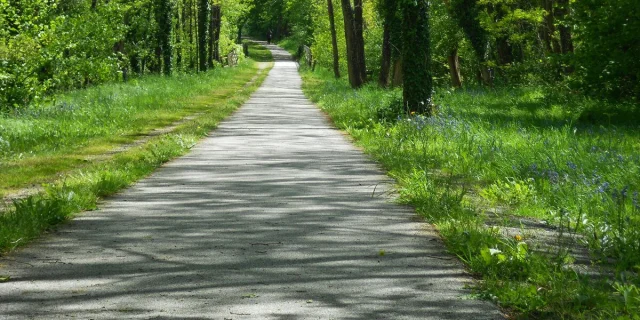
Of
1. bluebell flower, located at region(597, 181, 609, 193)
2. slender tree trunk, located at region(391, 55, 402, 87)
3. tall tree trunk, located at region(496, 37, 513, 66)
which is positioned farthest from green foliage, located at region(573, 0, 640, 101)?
slender tree trunk, located at region(391, 55, 402, 87)

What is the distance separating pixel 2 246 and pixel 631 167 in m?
7.61

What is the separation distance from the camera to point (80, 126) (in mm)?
19344

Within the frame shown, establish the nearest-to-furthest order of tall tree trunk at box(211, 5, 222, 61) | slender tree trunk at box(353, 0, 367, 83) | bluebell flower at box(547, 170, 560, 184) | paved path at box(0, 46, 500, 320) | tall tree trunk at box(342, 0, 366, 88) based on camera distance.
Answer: paved path at box(0, 46, 500, 320)
bluebell flower at box(547, 170, 560, 184)
tall tree trunk at box(342, 0, 366, 88)
slender tree trunk at box(353, 0, 367, 83)
tall tree trunk at box(211, 5, 222, 61)

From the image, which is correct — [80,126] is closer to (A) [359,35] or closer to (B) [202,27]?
(A) [359,35]

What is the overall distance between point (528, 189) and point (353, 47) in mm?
31858

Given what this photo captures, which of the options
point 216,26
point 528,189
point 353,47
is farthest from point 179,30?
point 528,189

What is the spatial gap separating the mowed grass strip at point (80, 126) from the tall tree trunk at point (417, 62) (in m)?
5.82

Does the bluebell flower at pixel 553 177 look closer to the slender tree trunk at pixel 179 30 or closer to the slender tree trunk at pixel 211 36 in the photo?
the slender tree trunk at pixel 179 30

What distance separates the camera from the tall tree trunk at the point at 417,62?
20609 mm

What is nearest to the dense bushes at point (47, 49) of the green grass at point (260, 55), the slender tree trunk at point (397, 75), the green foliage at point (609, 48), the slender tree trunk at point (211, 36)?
the green foliage at point (609, 48)

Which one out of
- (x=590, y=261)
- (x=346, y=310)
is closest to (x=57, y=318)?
(x=346, y=310)

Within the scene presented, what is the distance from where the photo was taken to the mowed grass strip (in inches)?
539

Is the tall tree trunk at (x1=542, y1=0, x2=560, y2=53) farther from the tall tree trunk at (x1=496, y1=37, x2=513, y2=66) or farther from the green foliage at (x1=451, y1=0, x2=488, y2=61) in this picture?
the green foliage at (x1=451, y1=0, x2=488, y2=61)

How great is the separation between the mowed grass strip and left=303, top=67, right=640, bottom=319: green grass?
4716mm
